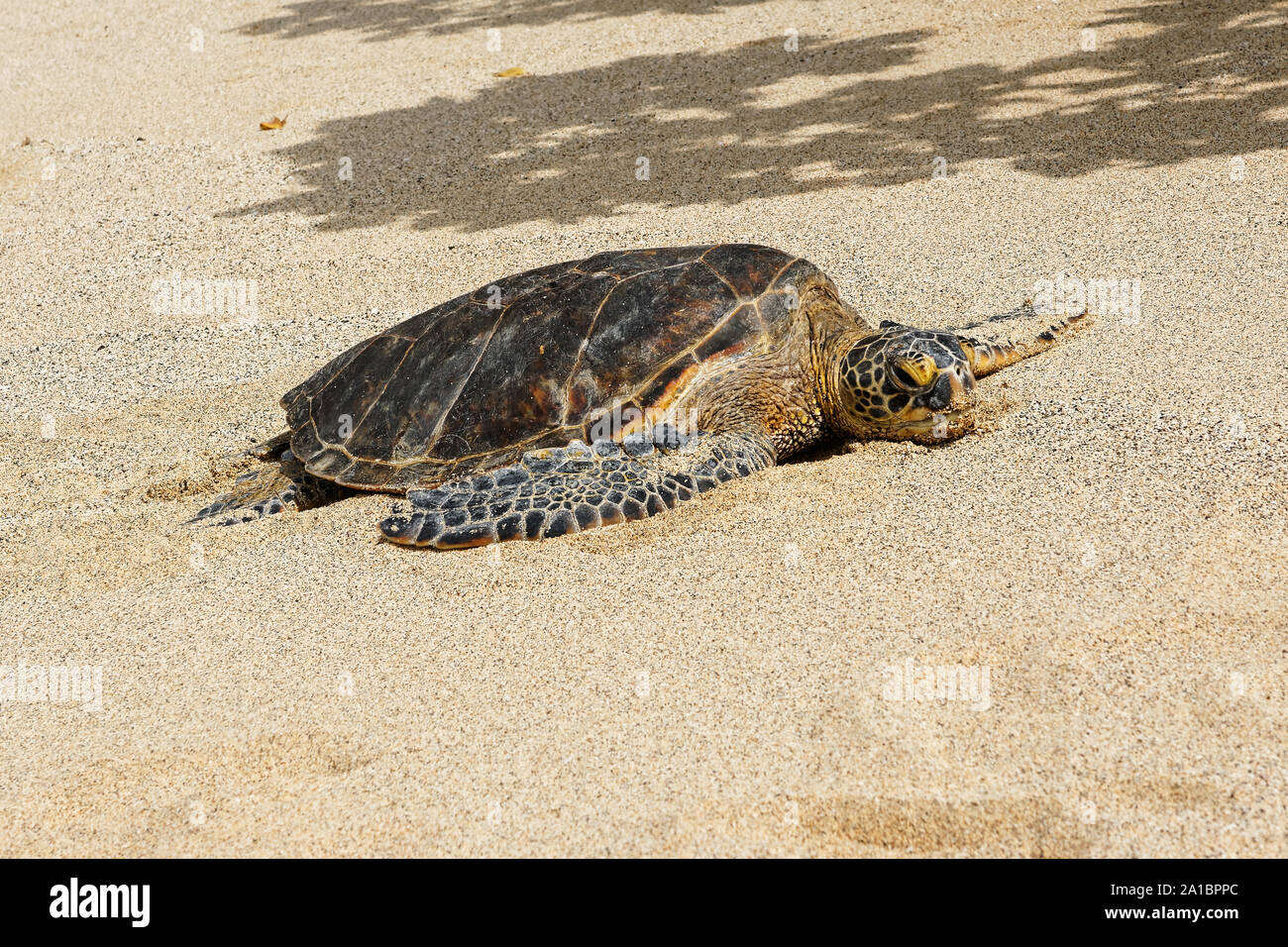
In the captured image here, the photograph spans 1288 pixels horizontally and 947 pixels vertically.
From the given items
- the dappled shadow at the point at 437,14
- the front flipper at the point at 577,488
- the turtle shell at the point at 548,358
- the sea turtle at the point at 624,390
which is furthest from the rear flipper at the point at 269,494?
the dappled shadow at the point at 437,14

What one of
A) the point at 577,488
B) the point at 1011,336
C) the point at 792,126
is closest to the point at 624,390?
the point at 577,488

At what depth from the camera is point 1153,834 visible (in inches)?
86.5

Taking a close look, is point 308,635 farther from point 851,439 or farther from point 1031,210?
point 1031,210

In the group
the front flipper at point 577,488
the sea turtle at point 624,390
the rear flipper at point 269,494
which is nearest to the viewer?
the front flipper at point 577,488

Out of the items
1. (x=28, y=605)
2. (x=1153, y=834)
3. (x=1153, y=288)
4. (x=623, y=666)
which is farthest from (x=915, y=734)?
(x=1153, y=288)

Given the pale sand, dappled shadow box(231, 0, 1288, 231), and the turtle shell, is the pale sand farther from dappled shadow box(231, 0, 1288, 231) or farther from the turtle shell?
the turtle shell

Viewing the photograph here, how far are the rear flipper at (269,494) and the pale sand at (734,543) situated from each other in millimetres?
252

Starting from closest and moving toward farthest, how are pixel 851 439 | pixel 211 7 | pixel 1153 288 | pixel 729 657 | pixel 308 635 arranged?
pixel 729 657 < pixel 308 635 < pixel 851 439 < pixel 1153 288 < pixel 211 7

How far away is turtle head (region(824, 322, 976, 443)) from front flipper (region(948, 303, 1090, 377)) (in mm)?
246

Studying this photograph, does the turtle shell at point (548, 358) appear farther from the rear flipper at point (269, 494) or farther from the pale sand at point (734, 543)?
the pale sand at point (734, 543)

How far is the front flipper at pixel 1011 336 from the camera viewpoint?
14.4 ft

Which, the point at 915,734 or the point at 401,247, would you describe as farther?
the point at 401,247

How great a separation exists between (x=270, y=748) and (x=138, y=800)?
1.04 feet

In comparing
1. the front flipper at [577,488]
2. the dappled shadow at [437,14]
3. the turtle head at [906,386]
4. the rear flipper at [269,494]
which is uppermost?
the dappled shadow at [437,14]
